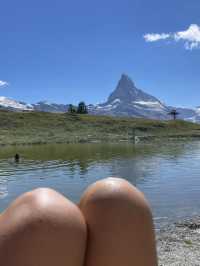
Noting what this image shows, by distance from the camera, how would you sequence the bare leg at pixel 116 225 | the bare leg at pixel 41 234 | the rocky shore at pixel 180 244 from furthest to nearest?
1. the rocky shore at pixel 180 244
2. the bare leg at pixel 116 225
3. the bare leg at pixel 41 234

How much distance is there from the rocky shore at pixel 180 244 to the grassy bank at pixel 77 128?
91784 millimetres

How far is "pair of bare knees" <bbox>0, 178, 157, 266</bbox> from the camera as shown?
4.19m

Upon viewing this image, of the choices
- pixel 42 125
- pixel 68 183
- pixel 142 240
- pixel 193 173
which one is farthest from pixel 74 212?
pixel 42 125

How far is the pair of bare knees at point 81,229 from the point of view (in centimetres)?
419

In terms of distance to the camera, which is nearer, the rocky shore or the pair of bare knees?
the pair of bare knees

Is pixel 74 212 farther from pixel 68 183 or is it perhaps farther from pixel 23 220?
pixel 68 183

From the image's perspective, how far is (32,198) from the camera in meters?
4.38

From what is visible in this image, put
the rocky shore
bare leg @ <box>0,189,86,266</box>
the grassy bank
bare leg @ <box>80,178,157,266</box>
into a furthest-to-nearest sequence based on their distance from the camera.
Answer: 1. the grassy bank
2. the rocky shore
3. bare leg @ <box>80,178,157,266</box>
4. bare leg @ <box>0,189,86,266</box>

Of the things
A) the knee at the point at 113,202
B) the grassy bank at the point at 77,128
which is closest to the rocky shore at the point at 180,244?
the knee at the point at 113,202

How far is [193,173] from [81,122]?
11320cm

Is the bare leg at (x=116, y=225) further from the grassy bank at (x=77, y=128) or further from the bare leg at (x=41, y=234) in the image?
the grassy bank at (x=77, y=128)

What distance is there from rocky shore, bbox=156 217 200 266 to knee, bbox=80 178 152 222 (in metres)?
5.52

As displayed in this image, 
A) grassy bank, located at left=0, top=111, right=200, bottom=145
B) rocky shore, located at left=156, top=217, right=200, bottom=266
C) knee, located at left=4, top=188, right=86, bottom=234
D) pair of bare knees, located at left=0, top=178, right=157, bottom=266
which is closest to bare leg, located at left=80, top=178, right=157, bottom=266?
pair of bare knees, located at left=0, top=178, right=157, bottom=266

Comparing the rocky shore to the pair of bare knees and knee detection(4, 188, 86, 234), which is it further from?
knee detection(4, 188, 86, 234)
